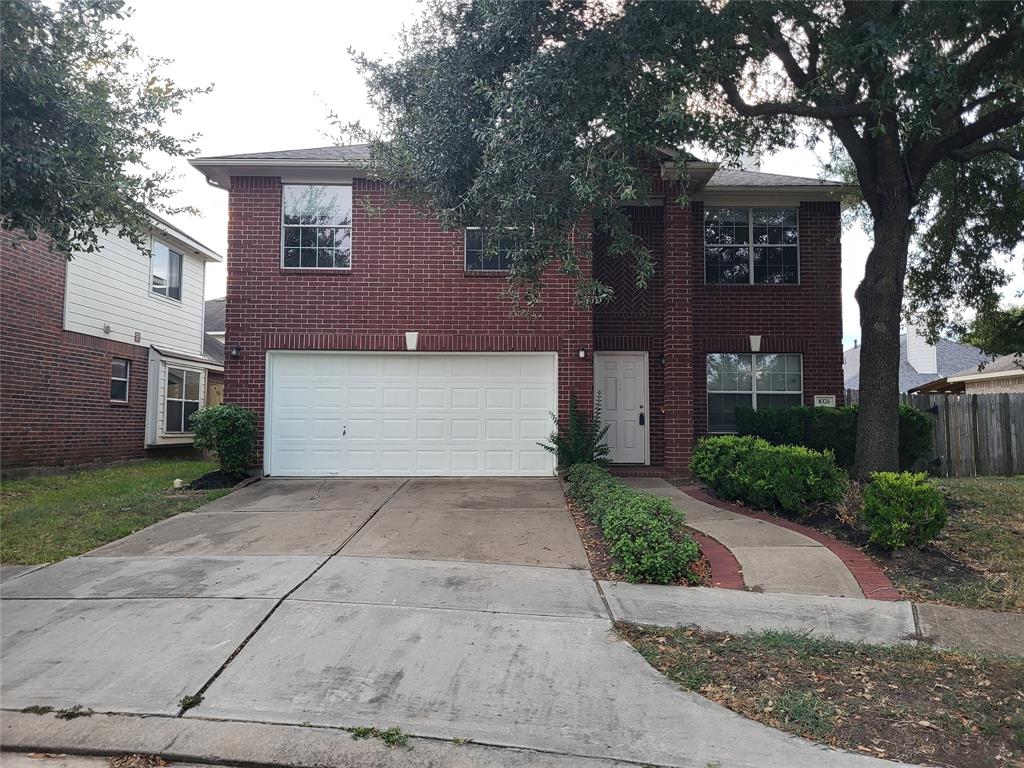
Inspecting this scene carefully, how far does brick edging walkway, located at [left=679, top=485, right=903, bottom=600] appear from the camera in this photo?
5973 millimetres

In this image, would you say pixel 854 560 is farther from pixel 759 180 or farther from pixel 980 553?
pixel 759 180

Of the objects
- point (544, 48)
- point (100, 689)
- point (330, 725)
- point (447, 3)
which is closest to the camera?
point (330, 725)

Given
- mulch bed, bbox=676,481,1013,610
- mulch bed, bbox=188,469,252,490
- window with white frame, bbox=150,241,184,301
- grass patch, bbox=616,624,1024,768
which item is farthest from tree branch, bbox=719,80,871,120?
window with white frame, bbox=150,241,184,301

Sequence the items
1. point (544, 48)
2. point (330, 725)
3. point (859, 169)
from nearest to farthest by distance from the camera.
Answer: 1. point (330, 725)
2. point (544, 48)
3. point (859, 169)

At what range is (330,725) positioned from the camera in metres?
3.66

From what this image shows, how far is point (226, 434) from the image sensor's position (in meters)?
10.9

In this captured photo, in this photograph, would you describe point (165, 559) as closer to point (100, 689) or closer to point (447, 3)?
point (100, 689)

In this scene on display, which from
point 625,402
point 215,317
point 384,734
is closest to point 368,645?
point 384,734

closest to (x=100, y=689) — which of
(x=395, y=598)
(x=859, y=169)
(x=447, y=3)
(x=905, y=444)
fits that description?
(x=395, y=598)

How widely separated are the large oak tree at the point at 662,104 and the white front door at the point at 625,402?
431cm

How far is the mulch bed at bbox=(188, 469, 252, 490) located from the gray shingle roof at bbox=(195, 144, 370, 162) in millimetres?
5342

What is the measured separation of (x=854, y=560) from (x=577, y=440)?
526 cm

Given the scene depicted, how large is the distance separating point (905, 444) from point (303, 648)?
1079 centimetres

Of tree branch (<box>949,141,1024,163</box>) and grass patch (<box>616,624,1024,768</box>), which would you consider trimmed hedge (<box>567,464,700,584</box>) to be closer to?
grass patch (<box>616,624,1024,768</box>)
